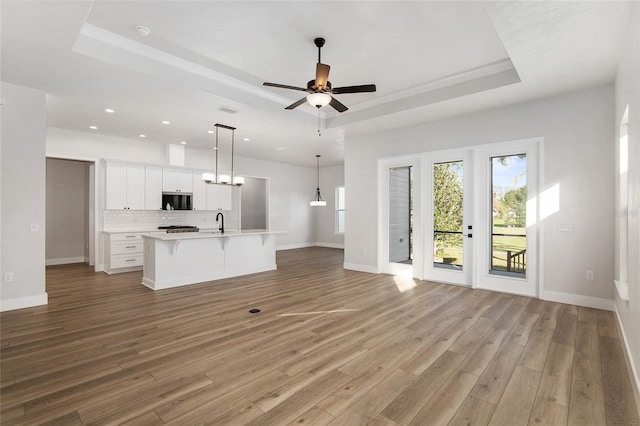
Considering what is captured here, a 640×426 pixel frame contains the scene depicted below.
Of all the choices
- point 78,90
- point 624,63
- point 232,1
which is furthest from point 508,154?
point 78,90

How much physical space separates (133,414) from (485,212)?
502cm

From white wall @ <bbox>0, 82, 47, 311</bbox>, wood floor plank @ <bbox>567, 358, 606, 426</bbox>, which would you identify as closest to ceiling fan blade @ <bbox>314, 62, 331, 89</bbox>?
wood floor plank @ <bbox>567, 358, 606, 426</bbox>

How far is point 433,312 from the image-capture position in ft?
12.8

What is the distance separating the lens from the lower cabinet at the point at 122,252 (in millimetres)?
6457

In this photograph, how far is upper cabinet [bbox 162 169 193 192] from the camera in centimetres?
755

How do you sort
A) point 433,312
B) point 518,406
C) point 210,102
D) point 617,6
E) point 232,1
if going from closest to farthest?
point 518,406 → point 617,6 → point 232,1 → point 433,312 → point 210,102

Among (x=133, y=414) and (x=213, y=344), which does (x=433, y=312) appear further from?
(x=133, y=414)

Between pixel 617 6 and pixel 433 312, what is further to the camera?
pixel 433 312

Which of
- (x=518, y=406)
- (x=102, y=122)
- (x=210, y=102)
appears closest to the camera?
(x=518, y=406)

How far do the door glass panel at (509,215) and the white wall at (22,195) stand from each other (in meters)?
6.54

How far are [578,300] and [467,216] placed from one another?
5.91ft

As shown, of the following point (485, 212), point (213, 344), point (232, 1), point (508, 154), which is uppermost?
point (232, 1)

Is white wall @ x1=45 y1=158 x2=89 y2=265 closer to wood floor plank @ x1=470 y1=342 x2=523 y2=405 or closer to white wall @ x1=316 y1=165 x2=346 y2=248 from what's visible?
white wall @ x1=316 y1=165 x2=346 y2=248

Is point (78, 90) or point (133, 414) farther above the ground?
point (78, 90)
